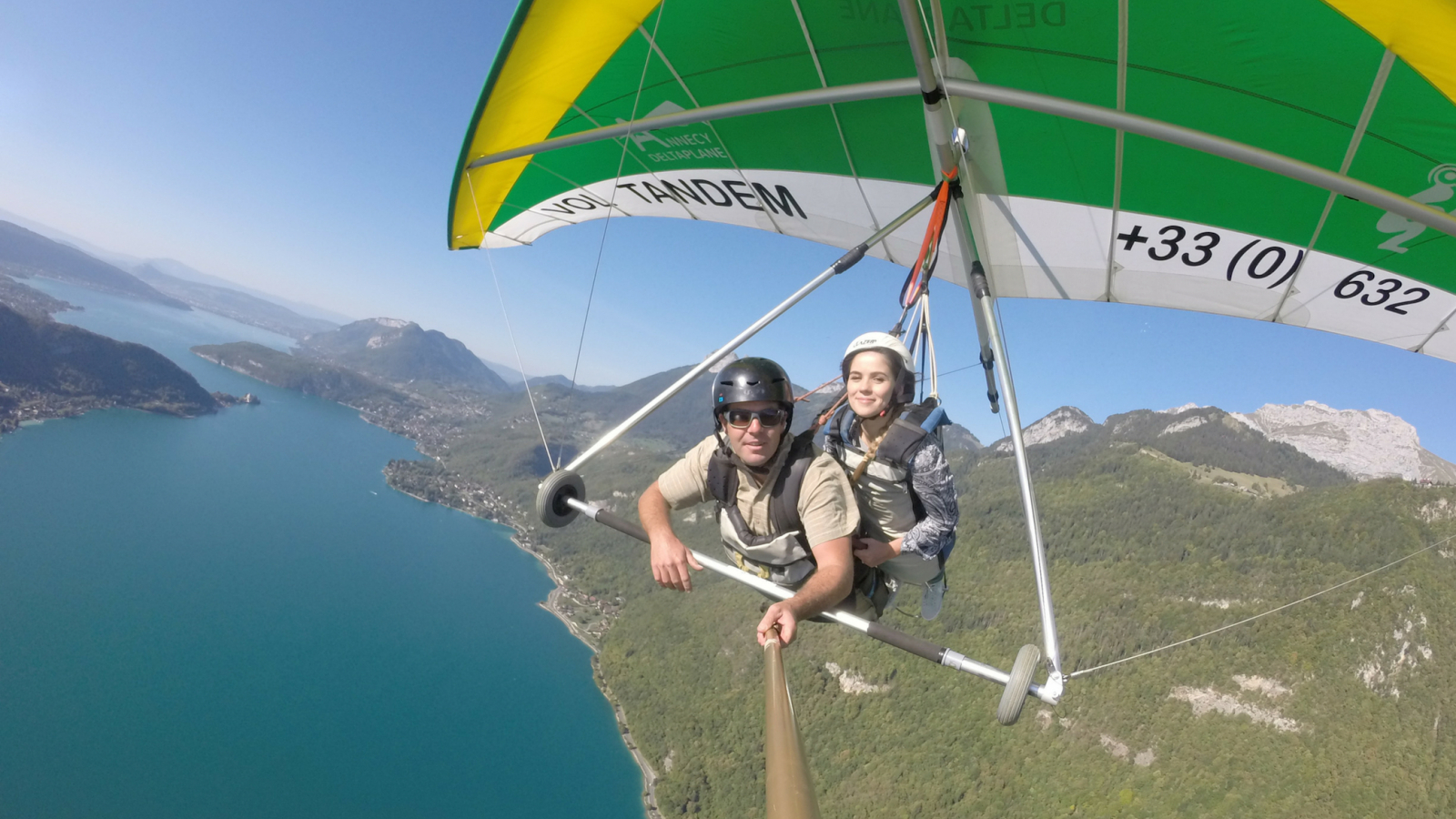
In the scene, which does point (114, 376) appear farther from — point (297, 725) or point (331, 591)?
point (297, 725)

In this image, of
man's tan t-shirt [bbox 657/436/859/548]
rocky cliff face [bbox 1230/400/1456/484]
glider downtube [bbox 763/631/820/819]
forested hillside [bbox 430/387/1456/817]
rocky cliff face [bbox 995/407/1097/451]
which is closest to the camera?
glider downtube [bbox 763/631/820/819]

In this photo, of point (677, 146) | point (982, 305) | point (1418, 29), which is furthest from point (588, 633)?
point (1418, 29)

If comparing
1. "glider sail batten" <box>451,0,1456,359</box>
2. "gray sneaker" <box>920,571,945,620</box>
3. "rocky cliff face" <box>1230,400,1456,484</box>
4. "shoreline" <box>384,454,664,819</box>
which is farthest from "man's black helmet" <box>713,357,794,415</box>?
"rocky cliff face" <box>1230,400,1456,484</box>

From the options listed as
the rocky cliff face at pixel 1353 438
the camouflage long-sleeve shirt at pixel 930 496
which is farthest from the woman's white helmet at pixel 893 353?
the rocky cliff face at pixel 1353 438

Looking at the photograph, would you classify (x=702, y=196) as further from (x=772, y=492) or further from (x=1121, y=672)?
(x=1121, y=672)

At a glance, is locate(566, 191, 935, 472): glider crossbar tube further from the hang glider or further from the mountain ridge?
the mountain ridge

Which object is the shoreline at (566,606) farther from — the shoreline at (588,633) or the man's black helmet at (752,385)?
the man's black helmet at (752,385)
